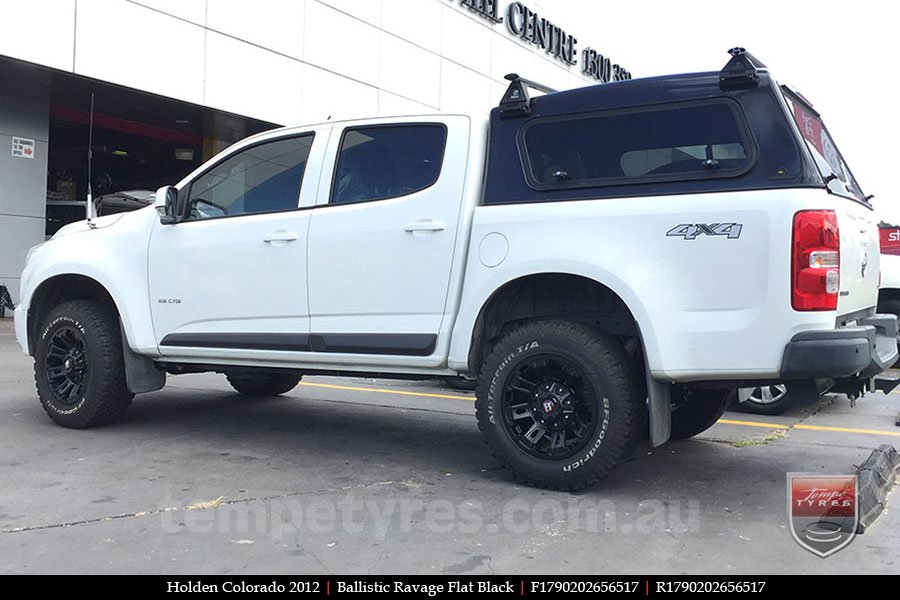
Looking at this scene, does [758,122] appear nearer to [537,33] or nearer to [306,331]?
[306,331]

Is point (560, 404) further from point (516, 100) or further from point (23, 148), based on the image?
point (23, 148)

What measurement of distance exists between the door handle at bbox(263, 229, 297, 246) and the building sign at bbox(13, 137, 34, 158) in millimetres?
12456

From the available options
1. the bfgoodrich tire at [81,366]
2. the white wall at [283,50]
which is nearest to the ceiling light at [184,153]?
the white wall at [283,50]

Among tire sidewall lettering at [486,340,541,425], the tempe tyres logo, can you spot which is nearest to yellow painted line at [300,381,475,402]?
tire sidewall lettering at [486,340,541,425]

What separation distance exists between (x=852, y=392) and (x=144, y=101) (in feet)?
45.9

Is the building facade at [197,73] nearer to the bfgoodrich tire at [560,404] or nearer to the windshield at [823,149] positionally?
the windshield at [823,149]

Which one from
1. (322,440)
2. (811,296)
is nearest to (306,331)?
(322,440)

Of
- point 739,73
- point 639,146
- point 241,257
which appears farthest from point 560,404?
point 241,257

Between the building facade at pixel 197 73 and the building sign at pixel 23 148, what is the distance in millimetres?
19

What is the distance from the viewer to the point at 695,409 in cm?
536

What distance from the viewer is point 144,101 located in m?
15.3

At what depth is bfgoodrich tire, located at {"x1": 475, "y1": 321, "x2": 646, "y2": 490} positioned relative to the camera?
4117mm

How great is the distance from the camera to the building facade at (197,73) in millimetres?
13430

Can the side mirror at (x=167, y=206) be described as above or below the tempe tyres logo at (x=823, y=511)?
above
